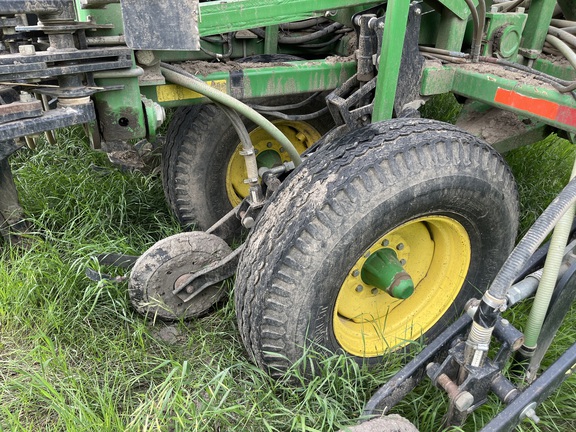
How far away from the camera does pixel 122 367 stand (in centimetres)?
211

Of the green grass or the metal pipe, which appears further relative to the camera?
the green grass

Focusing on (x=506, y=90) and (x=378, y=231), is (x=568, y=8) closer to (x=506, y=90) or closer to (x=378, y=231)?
(x=506, y=90)

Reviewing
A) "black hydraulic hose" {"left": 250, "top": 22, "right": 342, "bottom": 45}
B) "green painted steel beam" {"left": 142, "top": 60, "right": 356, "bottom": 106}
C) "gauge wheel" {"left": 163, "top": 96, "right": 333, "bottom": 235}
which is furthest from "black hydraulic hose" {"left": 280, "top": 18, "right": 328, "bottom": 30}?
"green painted steel beam" {"left": 142, "top": 60, "right": 356, "bottom": 106}

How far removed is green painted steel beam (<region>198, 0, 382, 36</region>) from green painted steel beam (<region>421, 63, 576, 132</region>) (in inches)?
19.0

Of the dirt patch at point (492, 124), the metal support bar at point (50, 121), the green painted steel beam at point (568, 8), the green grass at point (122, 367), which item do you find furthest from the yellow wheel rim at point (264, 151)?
the green painted steel beam at point (568, 8)

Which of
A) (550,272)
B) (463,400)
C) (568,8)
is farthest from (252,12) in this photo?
(568,8)

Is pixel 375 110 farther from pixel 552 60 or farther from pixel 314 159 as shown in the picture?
pixel 552 60

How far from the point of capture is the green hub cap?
2.04 meters

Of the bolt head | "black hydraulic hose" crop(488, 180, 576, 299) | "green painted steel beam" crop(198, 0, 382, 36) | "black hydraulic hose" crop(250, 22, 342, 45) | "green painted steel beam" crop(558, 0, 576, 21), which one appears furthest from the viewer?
"green painted steel beam" crop(558, 0, 576, 21)

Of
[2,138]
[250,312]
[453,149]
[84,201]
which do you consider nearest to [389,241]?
[453,149]

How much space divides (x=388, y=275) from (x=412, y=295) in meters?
0.29

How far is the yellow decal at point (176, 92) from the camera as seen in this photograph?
2.09 meters

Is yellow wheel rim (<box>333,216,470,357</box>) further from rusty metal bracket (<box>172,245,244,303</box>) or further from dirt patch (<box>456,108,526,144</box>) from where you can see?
dirt patch (<box>456,108,526,144</box>)

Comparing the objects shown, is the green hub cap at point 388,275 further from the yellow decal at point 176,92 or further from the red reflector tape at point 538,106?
the yellow decal at point 176,92
